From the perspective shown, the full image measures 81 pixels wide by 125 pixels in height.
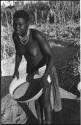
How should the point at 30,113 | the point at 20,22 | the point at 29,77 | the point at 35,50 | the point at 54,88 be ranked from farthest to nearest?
the point at 30,113 → the point at 29,77 → the point at 54,88 → the point at 35,50 → the point at 20,22

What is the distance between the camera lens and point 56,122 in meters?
3.28

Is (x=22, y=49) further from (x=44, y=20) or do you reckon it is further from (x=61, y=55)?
(x=44, y=20)

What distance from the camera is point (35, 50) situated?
8.85 feet

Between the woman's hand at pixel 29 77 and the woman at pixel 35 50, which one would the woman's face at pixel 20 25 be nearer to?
the woman at pixel 35 50

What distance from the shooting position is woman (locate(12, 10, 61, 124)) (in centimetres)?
251

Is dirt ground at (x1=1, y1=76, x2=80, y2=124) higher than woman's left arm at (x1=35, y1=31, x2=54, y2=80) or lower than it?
lower

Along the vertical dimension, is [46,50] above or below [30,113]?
above

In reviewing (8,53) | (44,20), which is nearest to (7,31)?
(8,53)

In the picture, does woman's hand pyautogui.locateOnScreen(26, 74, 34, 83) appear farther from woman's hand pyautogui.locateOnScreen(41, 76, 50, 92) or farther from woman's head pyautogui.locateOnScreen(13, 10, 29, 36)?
woman's head pyautogui.locateOnScreen(13, 10, 29, 36)

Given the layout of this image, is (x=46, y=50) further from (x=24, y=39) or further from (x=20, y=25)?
(x=20, y=25)

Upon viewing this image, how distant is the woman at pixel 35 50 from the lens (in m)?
2.51

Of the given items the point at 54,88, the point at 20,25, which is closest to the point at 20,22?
the point at 20,25

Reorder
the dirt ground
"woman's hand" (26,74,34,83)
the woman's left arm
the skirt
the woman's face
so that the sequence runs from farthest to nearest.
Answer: the dirt ground → "woman's hand" (26,74,34,83) → the skirt → the woman's left arm → the woman's face

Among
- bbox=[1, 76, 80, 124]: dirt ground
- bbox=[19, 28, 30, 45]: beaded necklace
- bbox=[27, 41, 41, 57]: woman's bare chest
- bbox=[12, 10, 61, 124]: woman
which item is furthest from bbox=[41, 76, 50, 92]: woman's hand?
bbox=[1, 76, 80, 124]: dirt ground
